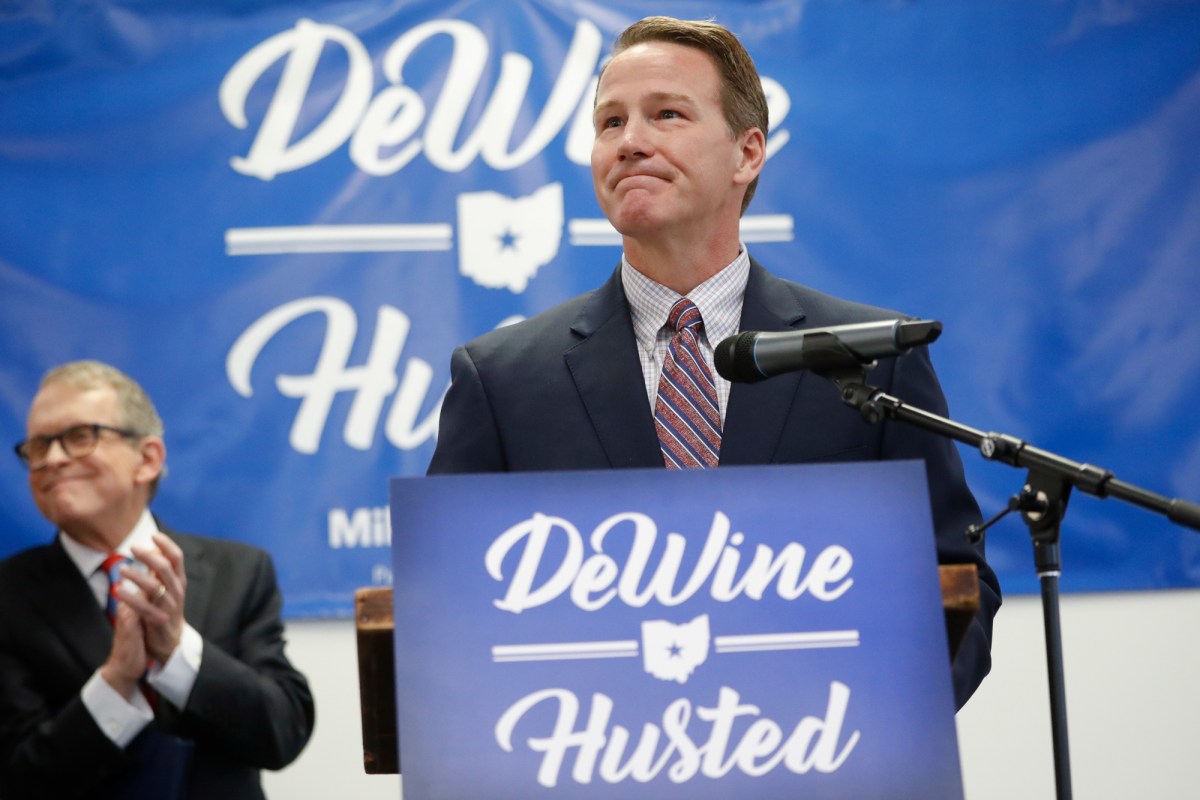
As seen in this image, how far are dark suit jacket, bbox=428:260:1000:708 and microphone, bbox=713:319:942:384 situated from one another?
0.78ft

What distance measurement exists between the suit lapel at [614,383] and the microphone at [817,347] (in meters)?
0.25

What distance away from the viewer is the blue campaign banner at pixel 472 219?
3082 millimetres

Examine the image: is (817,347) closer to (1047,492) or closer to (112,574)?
(1047,492)

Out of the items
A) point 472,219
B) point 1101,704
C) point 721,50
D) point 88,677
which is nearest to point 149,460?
point 88,677

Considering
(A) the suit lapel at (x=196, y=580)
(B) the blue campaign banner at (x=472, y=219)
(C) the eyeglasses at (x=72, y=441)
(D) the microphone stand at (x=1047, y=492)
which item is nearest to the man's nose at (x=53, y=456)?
(C) the eyeglasses at (x=72, y=441)

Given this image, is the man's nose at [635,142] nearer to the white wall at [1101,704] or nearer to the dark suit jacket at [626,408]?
the dark suit jacket at [626,408]

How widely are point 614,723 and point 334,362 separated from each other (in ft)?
6.81

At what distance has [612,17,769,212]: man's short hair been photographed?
1.87 metres

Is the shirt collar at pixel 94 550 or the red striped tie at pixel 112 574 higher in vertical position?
the shirt collar at pixel 94 550

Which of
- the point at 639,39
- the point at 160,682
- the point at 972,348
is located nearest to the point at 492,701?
the point at 639,39

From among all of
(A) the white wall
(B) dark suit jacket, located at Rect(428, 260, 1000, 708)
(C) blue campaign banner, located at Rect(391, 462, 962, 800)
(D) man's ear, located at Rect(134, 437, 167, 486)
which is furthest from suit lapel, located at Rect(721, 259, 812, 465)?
(A) the white wall

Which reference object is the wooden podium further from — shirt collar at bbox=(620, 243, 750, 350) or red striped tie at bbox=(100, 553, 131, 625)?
red striped tie at bbox=(100, 553, 131, 625)

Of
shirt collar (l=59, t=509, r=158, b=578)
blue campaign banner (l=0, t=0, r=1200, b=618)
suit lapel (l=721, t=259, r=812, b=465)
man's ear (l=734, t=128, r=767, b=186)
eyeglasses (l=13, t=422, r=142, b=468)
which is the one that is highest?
blue campaign banner (l=0, t=0, r=1200, b=618)

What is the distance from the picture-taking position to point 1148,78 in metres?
3.33
